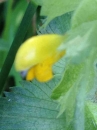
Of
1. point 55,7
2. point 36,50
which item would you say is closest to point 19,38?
point 55,7

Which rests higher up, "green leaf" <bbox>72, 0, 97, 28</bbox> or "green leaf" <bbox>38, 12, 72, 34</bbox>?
"green leaf" <bbox>72, 0, 97, 28</bbox>

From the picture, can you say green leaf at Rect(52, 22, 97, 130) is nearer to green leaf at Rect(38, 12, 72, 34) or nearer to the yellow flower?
the yellow flower

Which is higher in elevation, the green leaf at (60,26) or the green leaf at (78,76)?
the green leaf at (78,76)

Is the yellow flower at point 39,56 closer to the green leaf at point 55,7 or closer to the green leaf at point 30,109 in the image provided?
the green leaf at point 55,7

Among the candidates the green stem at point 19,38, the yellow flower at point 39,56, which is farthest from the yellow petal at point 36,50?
the green stem at point 19,38

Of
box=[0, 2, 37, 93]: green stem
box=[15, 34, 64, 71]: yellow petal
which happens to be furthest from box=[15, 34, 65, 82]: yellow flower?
box=[0, 2, 37, 93]: green stem

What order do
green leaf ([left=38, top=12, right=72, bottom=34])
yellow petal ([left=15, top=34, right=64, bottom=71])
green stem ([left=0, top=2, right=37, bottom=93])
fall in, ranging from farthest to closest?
green leaf ([left=38, top=12, right=72, bottom=34])
green stem ([left=0, top=2, right=37, bottom=93])
yellow petal ([left=15, top=34, right=64, bottom=71])

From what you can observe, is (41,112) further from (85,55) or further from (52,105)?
(85,55)
